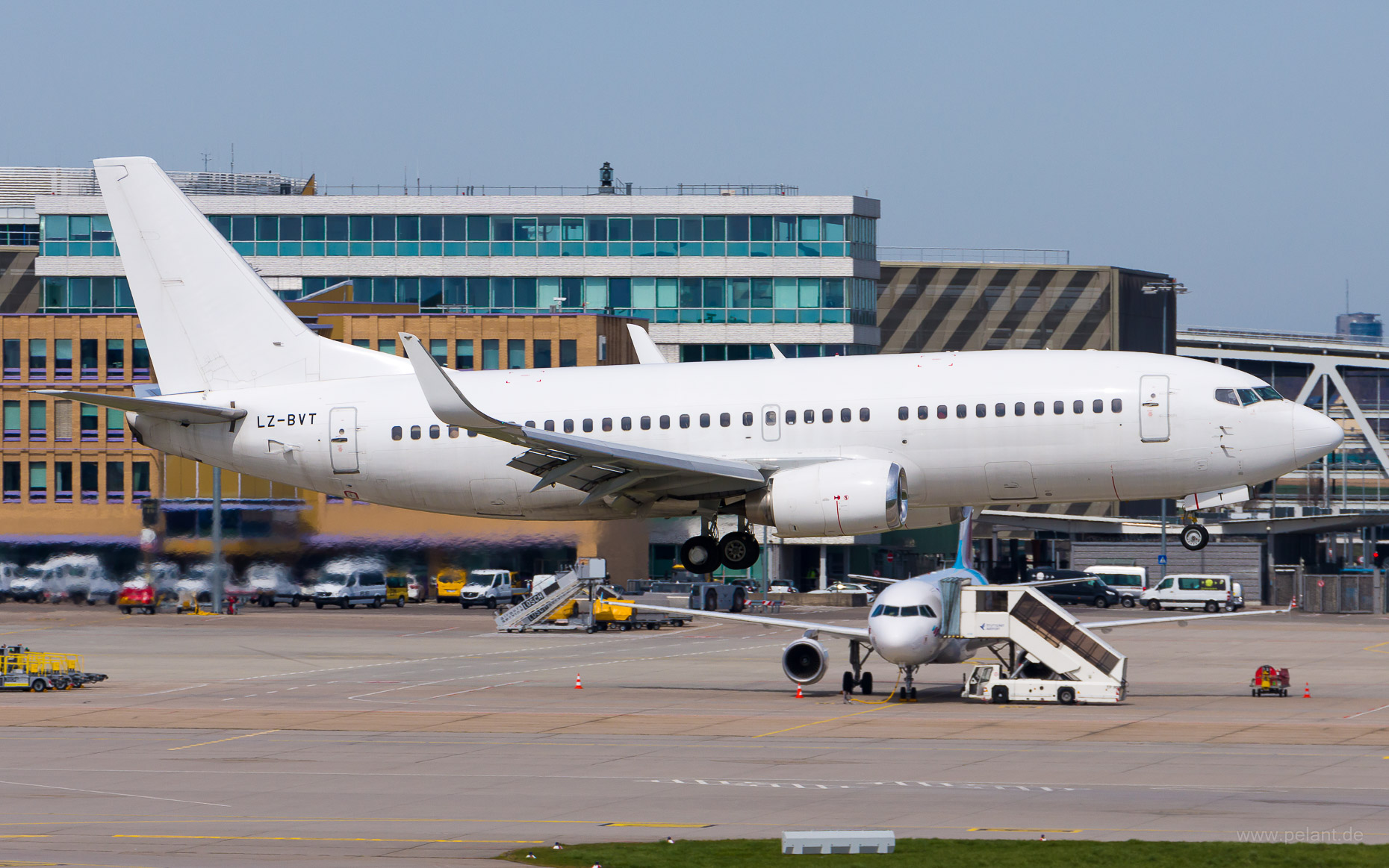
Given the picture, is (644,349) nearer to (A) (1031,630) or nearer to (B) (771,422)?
(B) (771,422)

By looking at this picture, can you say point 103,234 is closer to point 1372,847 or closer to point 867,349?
point 867,349

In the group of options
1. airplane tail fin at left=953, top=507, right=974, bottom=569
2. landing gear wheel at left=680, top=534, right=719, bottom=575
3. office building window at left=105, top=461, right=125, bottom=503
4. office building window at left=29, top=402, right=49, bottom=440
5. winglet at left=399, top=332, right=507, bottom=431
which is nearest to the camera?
winglet at left=399, top=332, right=507, bottom=431

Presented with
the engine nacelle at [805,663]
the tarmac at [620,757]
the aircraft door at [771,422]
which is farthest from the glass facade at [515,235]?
the aircraft door at [771,422]

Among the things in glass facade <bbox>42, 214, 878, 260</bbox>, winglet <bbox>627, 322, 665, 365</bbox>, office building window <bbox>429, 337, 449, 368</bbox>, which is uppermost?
glass facade <bbox>42, 214, 878, 260</bbox>

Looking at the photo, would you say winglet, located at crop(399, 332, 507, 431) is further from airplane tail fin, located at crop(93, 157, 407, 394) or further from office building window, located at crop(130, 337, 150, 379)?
office building window, located at crop(130, 337, 150, 379)

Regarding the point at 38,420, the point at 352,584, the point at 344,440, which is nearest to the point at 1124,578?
the point at 352,584

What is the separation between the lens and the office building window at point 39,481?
98.1 metres

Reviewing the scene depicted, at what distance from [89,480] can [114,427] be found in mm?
3594

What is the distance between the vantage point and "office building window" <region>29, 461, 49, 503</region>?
9812 cm

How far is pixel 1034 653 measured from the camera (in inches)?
2176

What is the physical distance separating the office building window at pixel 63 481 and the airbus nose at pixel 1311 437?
72935 mm

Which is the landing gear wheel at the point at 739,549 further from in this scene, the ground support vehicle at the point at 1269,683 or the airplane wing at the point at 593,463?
the ground support vehicle at the point at 1269,683

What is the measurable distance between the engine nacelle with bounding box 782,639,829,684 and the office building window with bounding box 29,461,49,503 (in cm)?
5631

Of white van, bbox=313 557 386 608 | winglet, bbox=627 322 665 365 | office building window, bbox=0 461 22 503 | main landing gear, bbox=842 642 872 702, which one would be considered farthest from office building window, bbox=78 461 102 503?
main landing gear, bbox=842 642 872 702
